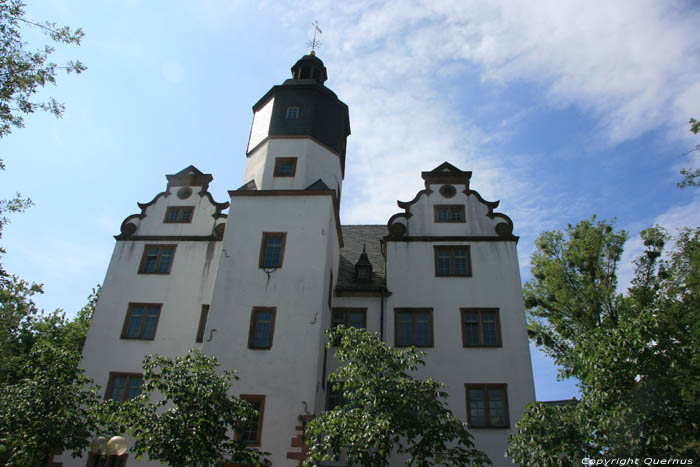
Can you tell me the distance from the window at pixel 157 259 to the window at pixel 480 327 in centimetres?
1236

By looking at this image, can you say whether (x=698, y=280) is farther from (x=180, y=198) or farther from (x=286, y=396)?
(x=180, y=198)

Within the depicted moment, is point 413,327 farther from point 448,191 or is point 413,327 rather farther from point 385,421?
point 385,421

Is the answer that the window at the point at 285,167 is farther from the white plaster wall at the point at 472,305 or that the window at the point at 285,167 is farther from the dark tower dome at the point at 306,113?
the white plaster wall at the point at 472,305

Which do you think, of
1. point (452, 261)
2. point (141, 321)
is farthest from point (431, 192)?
point (141, 321)

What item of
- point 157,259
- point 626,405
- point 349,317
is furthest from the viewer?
point 157,259

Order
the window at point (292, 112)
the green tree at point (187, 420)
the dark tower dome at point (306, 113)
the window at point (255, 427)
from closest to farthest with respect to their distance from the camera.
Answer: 1. the green tree at point (187, 420)
2. the window at point (255, 427)
3. the dark tower dome at point (306, 113)
4. the window at point (292, 112)

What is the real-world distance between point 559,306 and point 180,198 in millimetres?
18403

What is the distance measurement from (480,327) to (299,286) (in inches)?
→ 279

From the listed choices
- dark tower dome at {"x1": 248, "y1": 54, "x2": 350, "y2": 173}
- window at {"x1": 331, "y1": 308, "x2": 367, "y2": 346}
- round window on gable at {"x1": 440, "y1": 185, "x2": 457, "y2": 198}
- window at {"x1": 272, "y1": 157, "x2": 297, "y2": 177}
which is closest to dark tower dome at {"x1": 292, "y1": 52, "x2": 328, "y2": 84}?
dark tower dome at {"x1": 248, "y1": 54, "x2": 350, "y2": 173}

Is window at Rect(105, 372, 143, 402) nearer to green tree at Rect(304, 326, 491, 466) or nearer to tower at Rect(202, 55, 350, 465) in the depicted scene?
tower at Rect(202, 55, 350, 465)

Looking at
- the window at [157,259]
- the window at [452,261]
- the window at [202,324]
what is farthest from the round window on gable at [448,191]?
the window at [157,259]

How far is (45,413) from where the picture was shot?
1392 cm

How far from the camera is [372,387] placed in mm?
12773

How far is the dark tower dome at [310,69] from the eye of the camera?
86.0 feet
